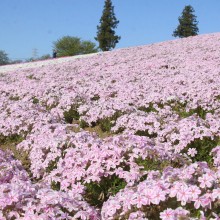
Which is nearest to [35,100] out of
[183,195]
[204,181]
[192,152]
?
[192,152]

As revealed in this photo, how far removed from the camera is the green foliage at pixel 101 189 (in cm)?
681

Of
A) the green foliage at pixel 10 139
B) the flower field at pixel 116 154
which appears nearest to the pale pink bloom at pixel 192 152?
the flower field at pixel 116 154

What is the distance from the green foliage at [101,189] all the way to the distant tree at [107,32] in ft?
218

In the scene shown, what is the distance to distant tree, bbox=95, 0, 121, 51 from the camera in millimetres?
72312

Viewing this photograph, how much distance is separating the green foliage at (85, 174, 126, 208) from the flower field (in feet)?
0.06

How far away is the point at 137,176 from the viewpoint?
6520 millimetres

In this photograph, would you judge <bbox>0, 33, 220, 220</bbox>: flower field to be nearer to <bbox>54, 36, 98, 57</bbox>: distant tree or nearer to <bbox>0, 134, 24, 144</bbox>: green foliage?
<bbox>0, 134, 24, 144</bbox>: green foliage

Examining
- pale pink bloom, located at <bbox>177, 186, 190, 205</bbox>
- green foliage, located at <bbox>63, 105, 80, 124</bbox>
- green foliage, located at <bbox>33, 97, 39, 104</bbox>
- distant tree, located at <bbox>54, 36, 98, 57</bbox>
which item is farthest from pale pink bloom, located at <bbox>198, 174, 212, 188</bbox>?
distant tree, located at <bbox>54, 36, 98, 57</bbox>

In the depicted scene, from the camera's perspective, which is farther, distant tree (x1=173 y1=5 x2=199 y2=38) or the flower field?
distant tree (x1=173 y1=5 x2=199 y2=38)

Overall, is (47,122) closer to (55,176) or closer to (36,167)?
(36,167)

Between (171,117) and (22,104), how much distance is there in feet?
20.2

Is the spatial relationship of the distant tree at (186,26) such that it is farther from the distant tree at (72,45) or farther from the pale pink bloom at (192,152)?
the pale pink bloom at (192,152)

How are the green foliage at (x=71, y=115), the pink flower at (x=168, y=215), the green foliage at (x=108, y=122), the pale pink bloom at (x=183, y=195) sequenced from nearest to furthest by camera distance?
the pink flower at (x=168, y=215), the pale pink bloom at (x=183, y=195), the green foliage at (x=108, y=122), the green foliage at (x=71, y=115)

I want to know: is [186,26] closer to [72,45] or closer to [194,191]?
[72,45]
